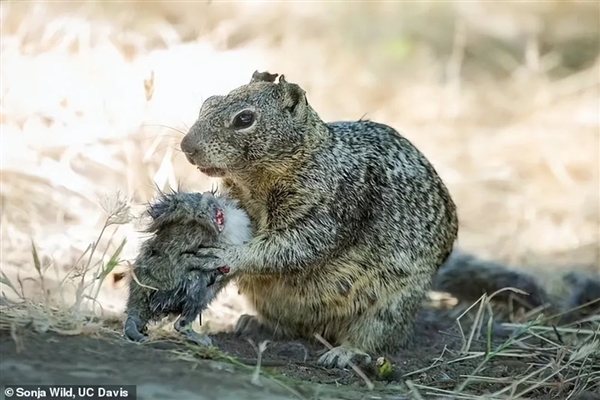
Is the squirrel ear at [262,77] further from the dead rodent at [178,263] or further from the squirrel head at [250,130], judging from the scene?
the dead rodent at [178,263]

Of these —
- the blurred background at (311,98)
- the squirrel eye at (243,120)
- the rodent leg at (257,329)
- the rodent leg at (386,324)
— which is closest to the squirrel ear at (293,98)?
the squirrel eye at (243,120)

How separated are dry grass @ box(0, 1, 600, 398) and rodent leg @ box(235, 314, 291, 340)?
25 cm

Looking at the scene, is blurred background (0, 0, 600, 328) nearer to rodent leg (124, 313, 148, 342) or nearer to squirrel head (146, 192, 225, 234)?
squirrel head (146, 192, 225, 234)

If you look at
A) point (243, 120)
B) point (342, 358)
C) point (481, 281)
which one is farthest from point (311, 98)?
point (342, 358)

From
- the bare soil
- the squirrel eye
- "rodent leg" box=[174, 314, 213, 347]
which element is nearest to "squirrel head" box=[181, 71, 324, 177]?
the squirrel eye

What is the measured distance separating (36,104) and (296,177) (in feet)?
8.59

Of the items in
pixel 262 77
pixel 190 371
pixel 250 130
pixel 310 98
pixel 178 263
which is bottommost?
pixel 190 371

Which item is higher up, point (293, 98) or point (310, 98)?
point (310, 98)

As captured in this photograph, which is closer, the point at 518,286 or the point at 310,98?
the point at 518,286

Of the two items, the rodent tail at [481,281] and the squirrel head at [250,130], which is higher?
the squirrel head at [250,130]

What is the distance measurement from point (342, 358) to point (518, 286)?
224cm

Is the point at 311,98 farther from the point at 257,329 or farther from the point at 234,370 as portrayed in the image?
the point at 234,370

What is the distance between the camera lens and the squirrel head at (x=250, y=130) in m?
5.19

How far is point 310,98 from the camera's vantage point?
905cm
